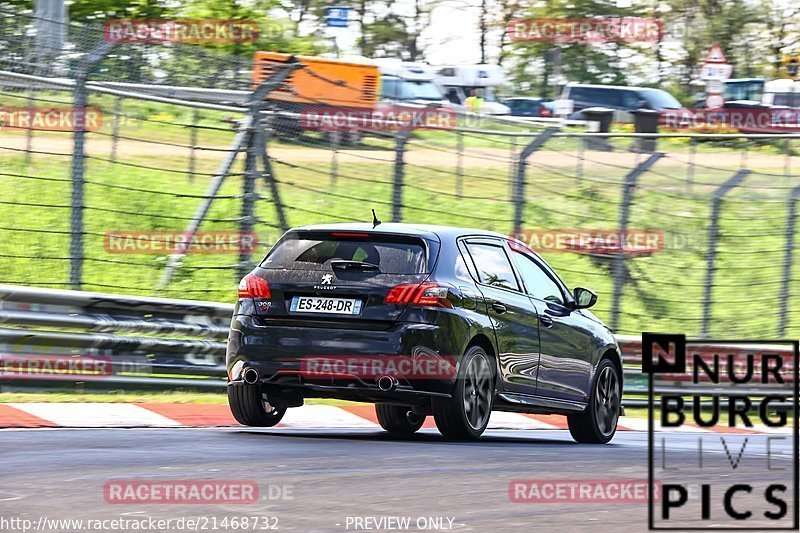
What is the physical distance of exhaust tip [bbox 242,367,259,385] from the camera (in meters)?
10.1

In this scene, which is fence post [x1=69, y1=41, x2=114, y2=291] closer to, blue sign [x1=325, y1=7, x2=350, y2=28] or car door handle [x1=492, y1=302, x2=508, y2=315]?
car door handle [x1=492, y1=302, x2=508, y2=315]

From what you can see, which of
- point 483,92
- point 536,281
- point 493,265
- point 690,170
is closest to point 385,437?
point 493,265

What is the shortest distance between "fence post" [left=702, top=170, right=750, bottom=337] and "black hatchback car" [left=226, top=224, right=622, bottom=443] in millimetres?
6142

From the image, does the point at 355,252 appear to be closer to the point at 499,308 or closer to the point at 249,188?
the point at 499,308

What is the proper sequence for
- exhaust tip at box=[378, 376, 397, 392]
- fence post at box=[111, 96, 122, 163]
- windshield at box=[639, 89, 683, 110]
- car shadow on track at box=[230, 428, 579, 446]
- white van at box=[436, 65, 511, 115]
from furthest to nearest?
1. white van at box=[436, 65, 511, 115]
2. windshield at box=[639, 89, 683, 110]
3. fence post at box=[111, 96, 122, 163]
4. car shadow on track at box=[230, 428, 579, 446]
5. exhaust tip at box=[378, 376, 397, 392]

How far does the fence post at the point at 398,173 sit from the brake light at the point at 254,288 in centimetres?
509

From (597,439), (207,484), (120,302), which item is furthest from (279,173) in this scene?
(207,484)

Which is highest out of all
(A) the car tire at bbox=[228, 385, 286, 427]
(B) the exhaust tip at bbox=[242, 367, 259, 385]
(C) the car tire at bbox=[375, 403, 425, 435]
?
(B) the exhaust tip at bbox=[242, 367, 259, 385]

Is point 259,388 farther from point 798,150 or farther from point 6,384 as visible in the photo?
point 798,150

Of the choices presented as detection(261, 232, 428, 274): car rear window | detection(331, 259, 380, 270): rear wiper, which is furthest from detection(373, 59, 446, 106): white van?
detection(331, 259, 380, 270): rear wiper

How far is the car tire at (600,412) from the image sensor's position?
11.9 meters

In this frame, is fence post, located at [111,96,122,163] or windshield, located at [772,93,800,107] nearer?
fence post, located at [111,96,122,163]

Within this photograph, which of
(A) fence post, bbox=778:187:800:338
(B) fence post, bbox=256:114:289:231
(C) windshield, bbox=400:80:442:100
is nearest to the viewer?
(B) fence post, bbox=256:114:289:231

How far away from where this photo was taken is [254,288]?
33.8 ft
